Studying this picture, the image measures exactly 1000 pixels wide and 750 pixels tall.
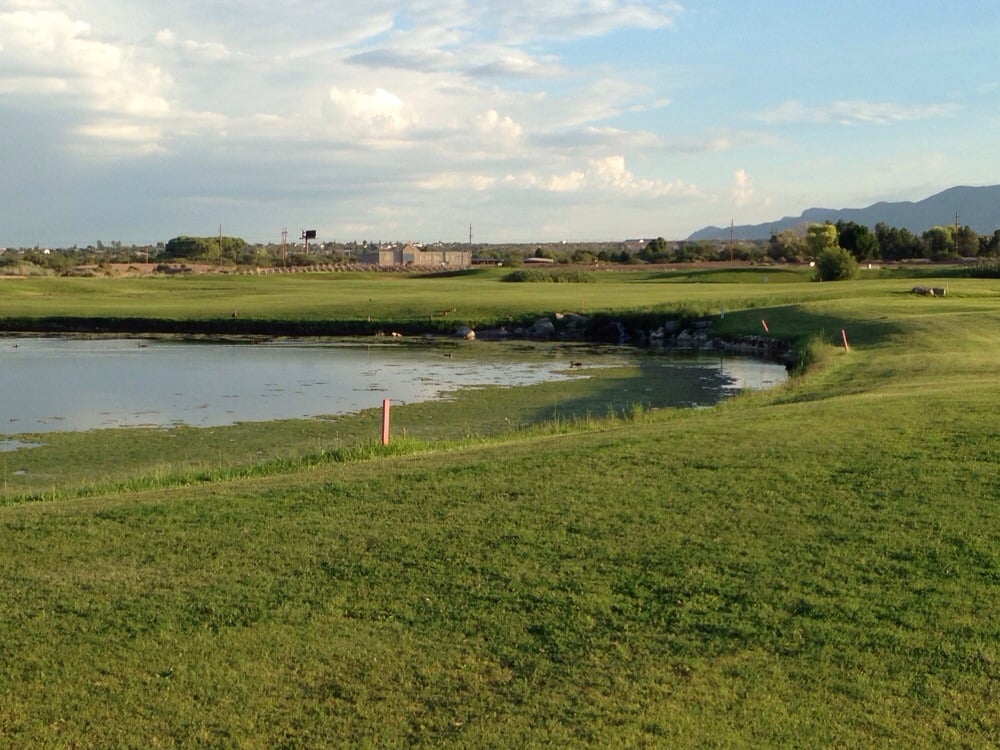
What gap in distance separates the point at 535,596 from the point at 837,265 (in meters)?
74.9

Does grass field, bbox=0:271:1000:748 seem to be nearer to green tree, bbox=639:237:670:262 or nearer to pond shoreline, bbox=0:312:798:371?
pond shoreline, bbox=0:312:798:371

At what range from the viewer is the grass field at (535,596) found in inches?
285

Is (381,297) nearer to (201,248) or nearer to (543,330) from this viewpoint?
(543,330)

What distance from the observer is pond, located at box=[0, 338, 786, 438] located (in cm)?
2880

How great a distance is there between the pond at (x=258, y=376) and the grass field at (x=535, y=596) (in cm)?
1197

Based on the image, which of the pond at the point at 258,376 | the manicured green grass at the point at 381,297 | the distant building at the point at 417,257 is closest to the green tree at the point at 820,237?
the manicured green grass at the point at 381,297

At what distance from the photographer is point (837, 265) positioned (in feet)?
262

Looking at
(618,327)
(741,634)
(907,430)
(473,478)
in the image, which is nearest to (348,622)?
(741,634)

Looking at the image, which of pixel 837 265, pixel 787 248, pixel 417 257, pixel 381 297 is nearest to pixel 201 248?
pixel 417 257

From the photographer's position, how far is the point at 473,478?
13.7 metres

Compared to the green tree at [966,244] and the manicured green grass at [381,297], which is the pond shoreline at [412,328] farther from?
the green tree at [966,244]

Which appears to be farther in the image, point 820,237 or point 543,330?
point 820,237

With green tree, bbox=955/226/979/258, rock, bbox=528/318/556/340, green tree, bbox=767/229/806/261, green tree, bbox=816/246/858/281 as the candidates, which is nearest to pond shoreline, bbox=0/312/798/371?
rock, bbox=528/318/556/340

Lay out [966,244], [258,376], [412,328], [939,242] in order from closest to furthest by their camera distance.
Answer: [258,376] → [412,328] → [939,242] → [966,244]
